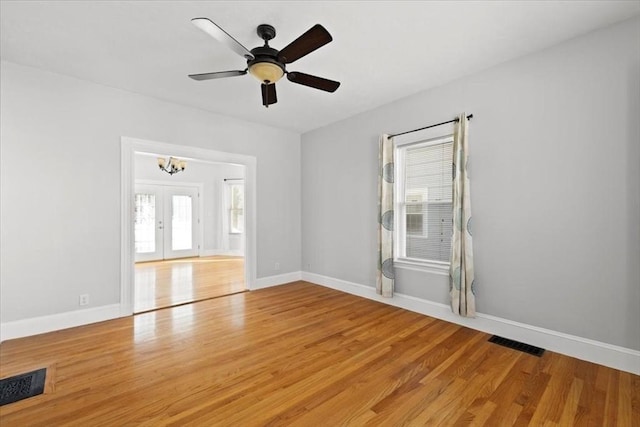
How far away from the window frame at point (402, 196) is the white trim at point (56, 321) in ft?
12.2

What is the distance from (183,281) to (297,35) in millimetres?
4738

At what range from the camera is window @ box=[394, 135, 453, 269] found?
3504mm

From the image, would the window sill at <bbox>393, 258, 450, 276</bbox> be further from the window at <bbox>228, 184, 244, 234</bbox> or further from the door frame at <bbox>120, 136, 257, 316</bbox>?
the window at <bbox>228, 184, 244, 234</bbox>

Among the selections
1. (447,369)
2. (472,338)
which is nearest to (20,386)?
(447,369)

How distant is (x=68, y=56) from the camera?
281 centimetres

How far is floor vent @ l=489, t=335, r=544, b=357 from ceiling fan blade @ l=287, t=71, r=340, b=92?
298 cm

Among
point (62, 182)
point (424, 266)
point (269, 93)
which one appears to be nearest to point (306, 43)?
point (269, 93)

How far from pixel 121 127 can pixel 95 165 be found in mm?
573

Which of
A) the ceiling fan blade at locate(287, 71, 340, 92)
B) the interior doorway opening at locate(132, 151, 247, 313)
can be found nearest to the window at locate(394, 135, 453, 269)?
the ceiling fan blade at locate(287, 71, 340, 92)

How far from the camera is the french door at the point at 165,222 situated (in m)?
7.77

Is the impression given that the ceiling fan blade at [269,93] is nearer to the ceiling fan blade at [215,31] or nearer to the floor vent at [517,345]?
the ceiling fan blade at [215,31]

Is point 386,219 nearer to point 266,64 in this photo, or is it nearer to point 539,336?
point 539,336

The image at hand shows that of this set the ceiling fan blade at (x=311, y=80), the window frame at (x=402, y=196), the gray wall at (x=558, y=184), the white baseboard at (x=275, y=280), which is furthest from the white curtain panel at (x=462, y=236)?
the white baseboard at (x=275, y=280)

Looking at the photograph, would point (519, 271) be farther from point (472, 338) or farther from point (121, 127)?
point (121, 127)
